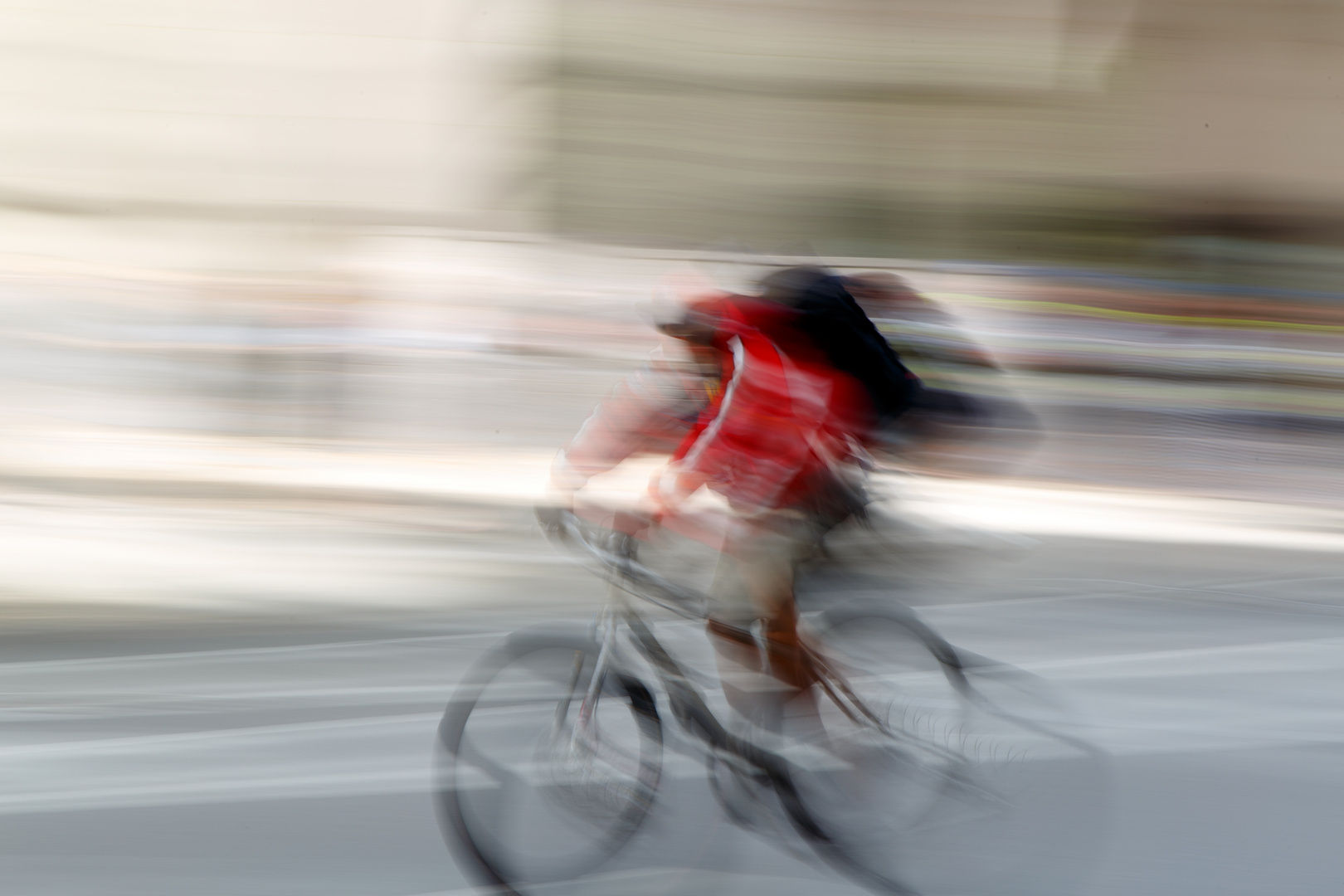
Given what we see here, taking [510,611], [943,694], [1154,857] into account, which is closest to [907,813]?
[943,694]

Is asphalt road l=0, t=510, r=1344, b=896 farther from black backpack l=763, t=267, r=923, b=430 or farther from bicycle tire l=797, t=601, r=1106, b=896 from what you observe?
black backpack l=763, t=267, r=923, b=430

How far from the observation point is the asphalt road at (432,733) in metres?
2.88

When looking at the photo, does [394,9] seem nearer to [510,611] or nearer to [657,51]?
[657,51]

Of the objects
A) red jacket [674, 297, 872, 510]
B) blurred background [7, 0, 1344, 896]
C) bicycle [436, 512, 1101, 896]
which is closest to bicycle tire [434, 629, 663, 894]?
bicycle [436, 512, 1101, 896]

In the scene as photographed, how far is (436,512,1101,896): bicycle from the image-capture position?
104 inches

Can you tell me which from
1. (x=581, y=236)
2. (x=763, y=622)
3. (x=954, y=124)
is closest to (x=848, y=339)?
(x=763, y=622)

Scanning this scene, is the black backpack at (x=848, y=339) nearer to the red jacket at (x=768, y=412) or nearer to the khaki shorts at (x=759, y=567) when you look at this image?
the red jacket at (x=768, y=412)

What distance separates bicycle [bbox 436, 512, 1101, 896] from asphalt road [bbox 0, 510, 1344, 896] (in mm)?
127

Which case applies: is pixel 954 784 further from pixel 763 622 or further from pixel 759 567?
pixel 759 567

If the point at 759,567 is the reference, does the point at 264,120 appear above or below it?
above

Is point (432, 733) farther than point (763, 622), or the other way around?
point (432, 733)

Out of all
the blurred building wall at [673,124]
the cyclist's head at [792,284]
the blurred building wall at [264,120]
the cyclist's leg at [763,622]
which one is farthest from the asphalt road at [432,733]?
the blurred building wall at [264,120]

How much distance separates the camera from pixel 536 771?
2740 millimetres

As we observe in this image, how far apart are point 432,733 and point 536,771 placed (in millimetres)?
1086
